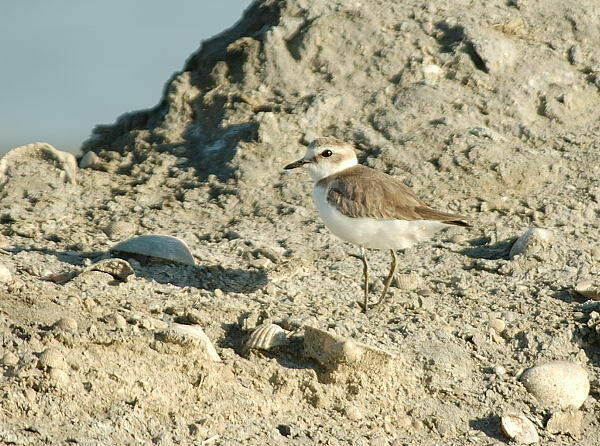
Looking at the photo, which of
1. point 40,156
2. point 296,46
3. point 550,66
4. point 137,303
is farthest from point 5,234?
point 550,66

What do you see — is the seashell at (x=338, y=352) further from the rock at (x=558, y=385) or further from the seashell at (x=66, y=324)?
the seashell at (x=66, y=324)

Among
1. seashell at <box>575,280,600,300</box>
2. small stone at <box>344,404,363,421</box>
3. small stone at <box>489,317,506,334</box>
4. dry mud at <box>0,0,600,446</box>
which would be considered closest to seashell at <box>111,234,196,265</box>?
dry mud at <box>0,0,600,446</box>

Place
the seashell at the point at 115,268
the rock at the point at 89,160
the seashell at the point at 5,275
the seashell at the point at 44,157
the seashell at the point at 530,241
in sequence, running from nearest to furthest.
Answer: the seashell at the point at 5,275, the seashell at the point at 115,268, the seashell at the point at 530,241, the seashell at the point at 44,157, the rock at the point at 89,160

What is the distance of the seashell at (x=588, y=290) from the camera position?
20.2 feet

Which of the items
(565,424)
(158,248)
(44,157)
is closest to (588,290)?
(565,424)

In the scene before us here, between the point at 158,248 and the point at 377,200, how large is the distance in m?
1.53

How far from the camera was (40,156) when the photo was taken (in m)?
8.40

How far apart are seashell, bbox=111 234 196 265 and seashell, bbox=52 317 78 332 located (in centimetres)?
144

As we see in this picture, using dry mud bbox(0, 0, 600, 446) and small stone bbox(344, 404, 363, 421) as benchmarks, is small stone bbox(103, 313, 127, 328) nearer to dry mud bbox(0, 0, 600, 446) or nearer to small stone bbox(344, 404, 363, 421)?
dry mud bbox(0, 0, 600, 446)

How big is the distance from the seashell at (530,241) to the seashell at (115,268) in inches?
106

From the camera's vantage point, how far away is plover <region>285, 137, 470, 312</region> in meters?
6.20

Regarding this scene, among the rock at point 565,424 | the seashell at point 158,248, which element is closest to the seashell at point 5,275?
the seashell at point 158,248

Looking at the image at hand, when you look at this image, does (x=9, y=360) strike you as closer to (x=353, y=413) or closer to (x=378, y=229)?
(x=353, y=413)

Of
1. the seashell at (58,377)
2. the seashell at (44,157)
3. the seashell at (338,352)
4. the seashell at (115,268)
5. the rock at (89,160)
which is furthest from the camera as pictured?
the rock at (89,160)
